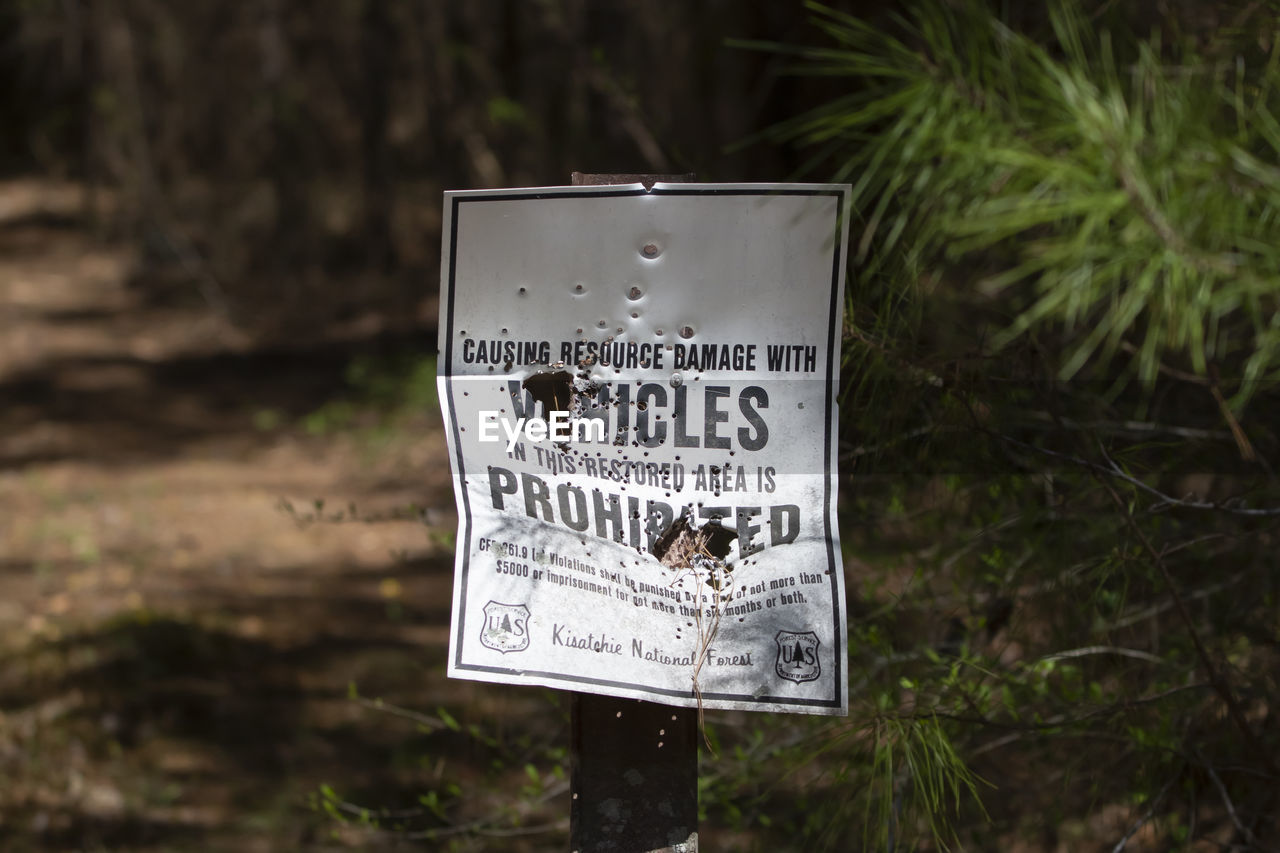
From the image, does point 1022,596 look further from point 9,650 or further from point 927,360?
point 9,650

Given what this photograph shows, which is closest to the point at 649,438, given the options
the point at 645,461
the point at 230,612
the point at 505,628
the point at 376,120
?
the point at 645,461

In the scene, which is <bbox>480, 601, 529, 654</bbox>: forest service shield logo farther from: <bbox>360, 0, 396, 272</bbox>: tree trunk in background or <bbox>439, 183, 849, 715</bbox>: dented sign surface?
<bbox>360, 0, 396, 272</bbox>: tree trunk in background

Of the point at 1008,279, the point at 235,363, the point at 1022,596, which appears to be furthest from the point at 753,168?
the point at 235,363

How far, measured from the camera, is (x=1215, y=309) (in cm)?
96

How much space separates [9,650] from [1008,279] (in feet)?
13.5

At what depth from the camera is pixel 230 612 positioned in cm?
447

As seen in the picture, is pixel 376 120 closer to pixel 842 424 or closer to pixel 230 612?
pixel 230 612

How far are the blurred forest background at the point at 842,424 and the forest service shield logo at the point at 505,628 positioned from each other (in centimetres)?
48

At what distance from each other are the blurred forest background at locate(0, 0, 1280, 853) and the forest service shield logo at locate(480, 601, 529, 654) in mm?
481

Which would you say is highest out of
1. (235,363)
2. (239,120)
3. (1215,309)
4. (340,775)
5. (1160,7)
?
(239,120)

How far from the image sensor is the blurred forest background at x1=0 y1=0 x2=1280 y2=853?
1266 millimetres

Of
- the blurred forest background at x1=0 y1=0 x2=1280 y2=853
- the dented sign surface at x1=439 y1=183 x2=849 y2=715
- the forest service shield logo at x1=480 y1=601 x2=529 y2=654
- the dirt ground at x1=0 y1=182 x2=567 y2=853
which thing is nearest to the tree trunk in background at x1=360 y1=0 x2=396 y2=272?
the blurred forest background at x1=0 y1=0 x2=1280 y2=853

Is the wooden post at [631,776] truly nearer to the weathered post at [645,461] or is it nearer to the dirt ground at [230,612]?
the weathered post at [645,461]

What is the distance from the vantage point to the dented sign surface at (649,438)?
1378mm
